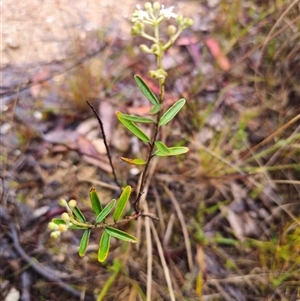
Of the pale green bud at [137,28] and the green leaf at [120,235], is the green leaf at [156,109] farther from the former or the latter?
the green leaf at [120,235]

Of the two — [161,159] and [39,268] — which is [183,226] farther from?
[39,268]

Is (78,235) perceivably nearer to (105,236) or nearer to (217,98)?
(105,236)

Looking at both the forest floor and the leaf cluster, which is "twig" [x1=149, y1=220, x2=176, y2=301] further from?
the leaf cluster

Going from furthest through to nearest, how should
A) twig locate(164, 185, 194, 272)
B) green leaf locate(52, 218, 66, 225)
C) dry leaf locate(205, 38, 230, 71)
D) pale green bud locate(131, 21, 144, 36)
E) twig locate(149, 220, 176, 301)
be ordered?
dry leaf locate(205, 38, 230, 71) < twig locate(164, 185, 194, 272) < twig locate(149, 220, 176, 301) < green leaf locate(52, 218, 66, 225) < pale green bud locate(131, 21, 144, 36)

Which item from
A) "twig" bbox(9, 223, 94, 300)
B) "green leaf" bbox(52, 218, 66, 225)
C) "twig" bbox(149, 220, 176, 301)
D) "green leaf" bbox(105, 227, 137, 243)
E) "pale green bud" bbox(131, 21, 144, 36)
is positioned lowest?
"twig" bbox(9, 223, 94, 300)

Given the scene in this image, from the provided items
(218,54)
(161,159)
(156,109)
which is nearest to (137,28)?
(156,109)

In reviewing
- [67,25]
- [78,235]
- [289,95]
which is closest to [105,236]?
[78,235]

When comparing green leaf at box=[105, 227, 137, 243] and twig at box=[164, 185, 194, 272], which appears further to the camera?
twig at box=[164, 185, 194, 272]

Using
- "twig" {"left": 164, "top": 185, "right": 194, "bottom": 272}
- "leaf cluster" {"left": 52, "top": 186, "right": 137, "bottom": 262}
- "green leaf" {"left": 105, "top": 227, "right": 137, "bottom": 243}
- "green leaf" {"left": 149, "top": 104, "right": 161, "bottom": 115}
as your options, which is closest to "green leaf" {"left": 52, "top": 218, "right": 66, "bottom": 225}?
"leaf cluster" {"left": 52, "top": 186, "right": 137, "bottom": 262}
